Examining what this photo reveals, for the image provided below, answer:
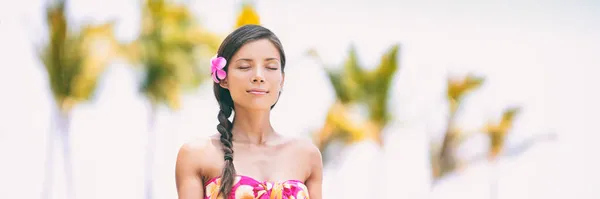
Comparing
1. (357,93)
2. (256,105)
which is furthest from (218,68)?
(357,93)

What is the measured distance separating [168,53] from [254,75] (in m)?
10.7

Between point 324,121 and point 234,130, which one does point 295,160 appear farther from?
point 324,121

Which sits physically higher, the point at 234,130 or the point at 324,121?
the point at 234,130

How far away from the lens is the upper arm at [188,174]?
287 centimetres

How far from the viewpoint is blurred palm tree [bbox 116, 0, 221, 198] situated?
1330 cm

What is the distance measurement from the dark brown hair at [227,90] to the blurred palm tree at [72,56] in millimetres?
9532

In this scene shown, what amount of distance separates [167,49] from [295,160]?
1067 cm

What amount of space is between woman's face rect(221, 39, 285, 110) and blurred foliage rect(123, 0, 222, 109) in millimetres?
10211

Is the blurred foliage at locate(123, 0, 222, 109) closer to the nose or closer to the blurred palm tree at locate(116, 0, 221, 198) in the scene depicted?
the blurred palm tree at locate(116, 0, 221, 198)

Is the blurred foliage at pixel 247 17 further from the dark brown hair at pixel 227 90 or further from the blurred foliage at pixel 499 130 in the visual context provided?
the dark brown hair at pixel 227 90

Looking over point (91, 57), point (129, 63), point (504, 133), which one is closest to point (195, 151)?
point (91, 57)

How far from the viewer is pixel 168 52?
13.5 meters

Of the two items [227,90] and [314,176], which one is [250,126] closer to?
[227,90]

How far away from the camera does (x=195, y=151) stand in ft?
9.56
